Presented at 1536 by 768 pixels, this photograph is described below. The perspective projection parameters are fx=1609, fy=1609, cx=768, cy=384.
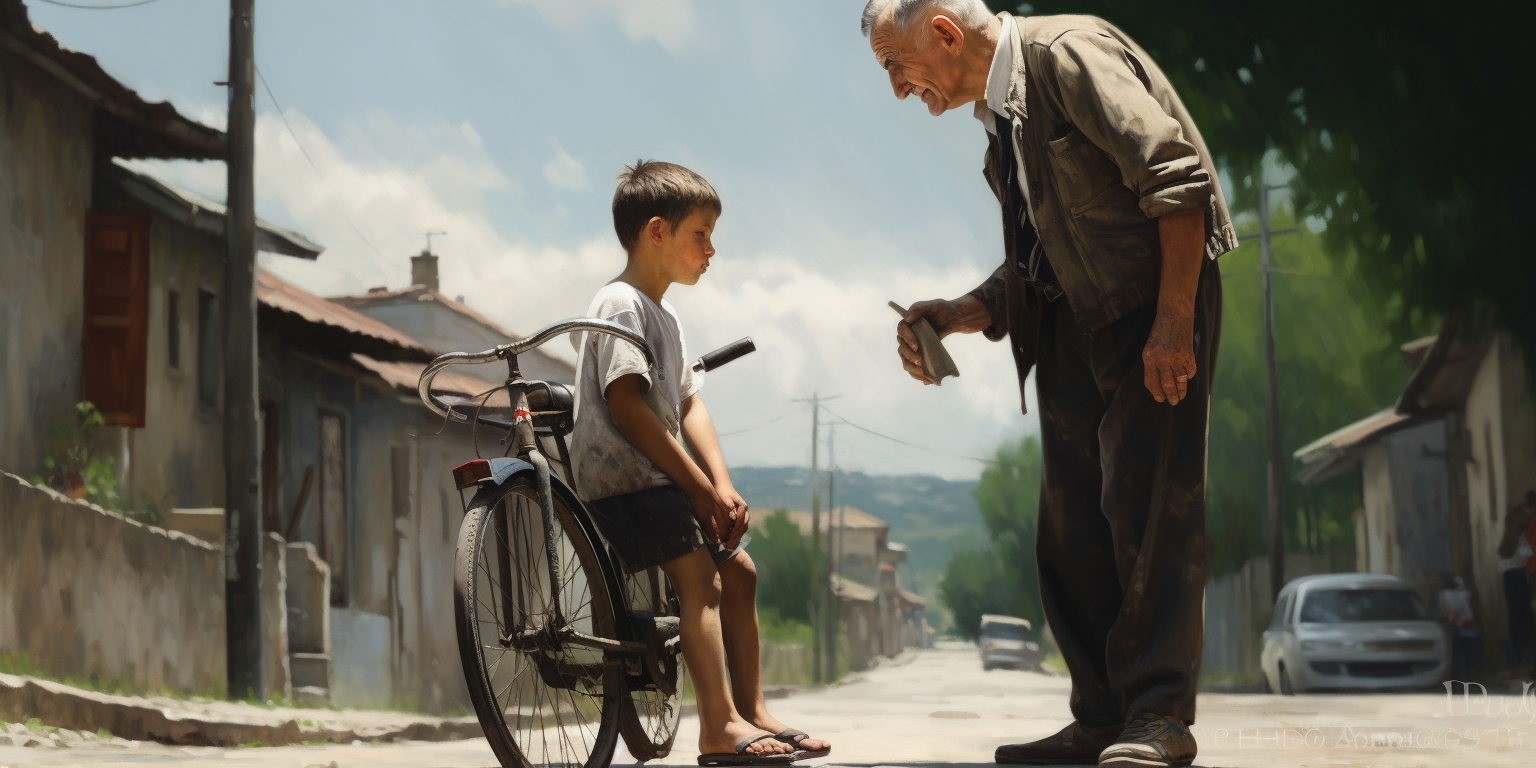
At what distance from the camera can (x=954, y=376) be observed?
3.99 metres

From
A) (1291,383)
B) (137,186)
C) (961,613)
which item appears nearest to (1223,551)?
(1291,383)

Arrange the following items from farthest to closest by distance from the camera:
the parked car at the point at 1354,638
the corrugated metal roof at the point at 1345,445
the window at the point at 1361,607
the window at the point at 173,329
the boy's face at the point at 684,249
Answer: the corrugated metal roof at the point at 1345,445
the window at the point at 1361,607
the parked car at the point at 1354,638
the window at the point at 173,329
the boy's face at the point at 684,249

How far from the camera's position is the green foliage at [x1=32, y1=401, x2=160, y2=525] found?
12.6 meters

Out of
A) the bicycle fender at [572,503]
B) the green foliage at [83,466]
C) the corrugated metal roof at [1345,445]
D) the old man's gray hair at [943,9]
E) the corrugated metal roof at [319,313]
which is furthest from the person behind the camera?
the corrugated metal roof at [1345,445]

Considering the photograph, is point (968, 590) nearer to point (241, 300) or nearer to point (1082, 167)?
point (241, 300)

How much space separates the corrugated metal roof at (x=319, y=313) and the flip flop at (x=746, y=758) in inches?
511

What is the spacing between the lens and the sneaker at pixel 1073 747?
3791mm

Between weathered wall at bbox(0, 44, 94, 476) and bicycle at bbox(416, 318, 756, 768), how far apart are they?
31.6 feet

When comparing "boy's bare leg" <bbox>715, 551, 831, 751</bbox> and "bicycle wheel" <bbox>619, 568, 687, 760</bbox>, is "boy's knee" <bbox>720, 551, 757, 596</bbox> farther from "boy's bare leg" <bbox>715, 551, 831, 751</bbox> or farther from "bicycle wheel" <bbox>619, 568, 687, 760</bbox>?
"bicycle wheel" <bbox>619, 568, 687, 760</bbox>

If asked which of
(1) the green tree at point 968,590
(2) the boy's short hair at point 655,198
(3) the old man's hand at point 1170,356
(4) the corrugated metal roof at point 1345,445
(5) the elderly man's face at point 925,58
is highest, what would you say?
(4) the corrugated metal roof at point 1345,445

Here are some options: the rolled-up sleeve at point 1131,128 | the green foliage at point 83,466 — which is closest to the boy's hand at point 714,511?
the rolled-up sleeve at point 1131,128

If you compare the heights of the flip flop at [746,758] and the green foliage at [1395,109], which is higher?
the green foliage at [1395,109]

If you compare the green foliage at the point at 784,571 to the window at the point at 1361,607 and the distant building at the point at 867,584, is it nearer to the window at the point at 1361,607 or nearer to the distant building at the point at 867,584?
the distant building at the point at 867,584

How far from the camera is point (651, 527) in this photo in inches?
145
